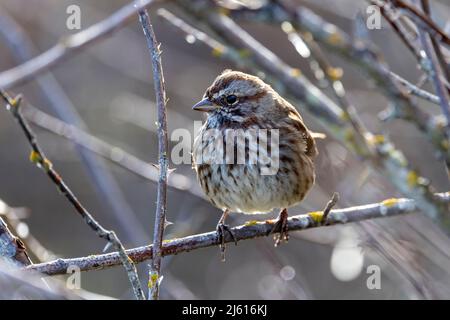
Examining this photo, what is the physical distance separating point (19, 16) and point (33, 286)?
8.28 metres

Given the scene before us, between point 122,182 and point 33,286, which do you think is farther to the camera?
point 122,182

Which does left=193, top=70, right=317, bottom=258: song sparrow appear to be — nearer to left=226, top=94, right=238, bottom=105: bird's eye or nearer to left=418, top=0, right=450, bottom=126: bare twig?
left=226, top=94, right=238, bottom=105: bird's eye

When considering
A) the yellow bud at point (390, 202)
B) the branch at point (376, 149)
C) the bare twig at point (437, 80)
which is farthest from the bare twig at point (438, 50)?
the yellow bud at point (390, 202)

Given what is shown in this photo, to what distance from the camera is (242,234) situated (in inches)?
181

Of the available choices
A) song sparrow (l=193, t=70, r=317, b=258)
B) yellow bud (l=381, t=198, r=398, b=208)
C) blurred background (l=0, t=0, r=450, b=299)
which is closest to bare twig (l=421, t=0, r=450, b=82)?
yellow bud (l=381, t=198, r=398, b=208)

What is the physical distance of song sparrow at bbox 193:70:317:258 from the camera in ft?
15.5

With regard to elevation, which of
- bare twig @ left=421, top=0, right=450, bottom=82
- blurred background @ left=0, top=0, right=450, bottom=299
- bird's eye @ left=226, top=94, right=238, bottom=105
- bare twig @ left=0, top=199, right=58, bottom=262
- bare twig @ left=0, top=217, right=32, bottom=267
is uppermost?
blurred background @ left=0, top=0, right=450, bottom=299

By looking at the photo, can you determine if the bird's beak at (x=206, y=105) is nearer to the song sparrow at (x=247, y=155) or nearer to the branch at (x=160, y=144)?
the song sparrow at (x=247, y=155)

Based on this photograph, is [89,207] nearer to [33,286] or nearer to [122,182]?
[122,182]

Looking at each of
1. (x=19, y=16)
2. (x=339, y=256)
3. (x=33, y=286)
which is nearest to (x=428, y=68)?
(x=33, y=286)

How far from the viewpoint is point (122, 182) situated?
32.5 ft

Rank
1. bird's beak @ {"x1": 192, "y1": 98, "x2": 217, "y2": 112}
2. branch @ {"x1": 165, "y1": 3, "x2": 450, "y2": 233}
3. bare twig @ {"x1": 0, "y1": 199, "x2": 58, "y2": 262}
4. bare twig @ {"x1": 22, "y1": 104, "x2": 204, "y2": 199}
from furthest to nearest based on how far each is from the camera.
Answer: bird's beak @ {"x1": 192, "y1": 98, "x2": 217, "y2": 112}, bare twig @ {"x1": 22, "y1": 104, "x2": 204, "y2": 199}, bare twig @ {"x1": 0, "y1": 199, "x2": 58, "y2": 262}, branch @ {"x1": 165, "y1": 3, "x2": 450, "y2": 233}

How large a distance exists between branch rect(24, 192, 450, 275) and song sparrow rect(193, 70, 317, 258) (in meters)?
0.13

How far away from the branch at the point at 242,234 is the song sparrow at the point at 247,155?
0.13m
